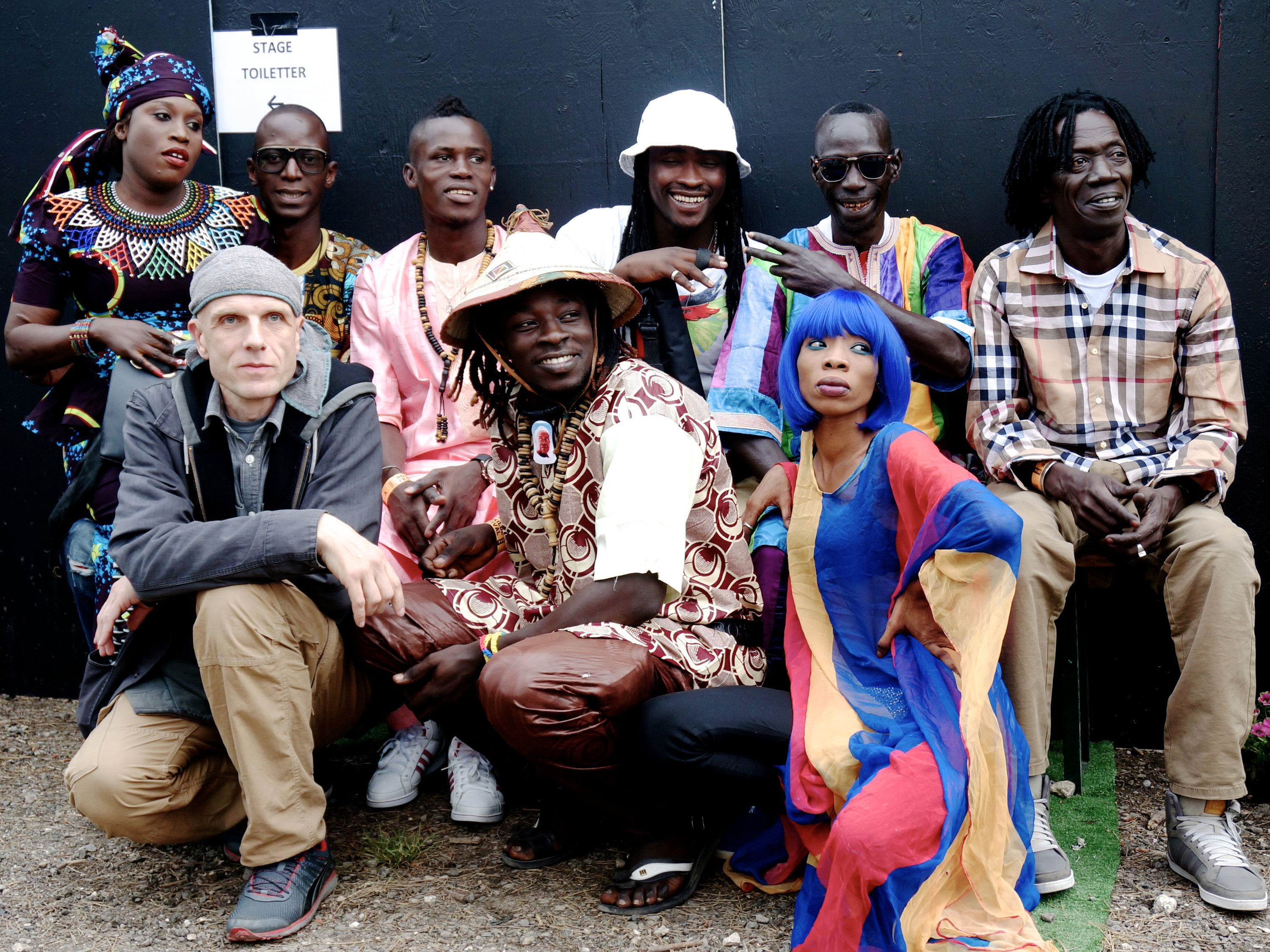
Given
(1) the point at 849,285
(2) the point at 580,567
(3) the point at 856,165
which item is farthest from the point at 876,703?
(3) the point at 856,165

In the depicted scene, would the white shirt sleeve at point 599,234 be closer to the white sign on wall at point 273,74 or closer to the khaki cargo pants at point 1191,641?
the white sign on wall at point 273,74

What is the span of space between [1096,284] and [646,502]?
1.88 m

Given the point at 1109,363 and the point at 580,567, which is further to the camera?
the point at 1109,363

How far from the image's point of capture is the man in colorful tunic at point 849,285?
3.88m

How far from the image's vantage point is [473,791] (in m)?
3.65

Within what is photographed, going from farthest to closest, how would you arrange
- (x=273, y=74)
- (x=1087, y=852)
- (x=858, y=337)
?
(x=273, y=74), (x=1087, y=852), (x=858, y=337)

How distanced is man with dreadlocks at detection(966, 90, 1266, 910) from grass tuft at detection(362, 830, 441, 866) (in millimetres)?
1762

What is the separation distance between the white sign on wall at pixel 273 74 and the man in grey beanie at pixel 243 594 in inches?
79.0

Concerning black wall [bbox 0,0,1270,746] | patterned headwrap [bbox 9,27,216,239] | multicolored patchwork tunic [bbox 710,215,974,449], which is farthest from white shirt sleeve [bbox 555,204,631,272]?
patterned headwrap [bbox 9,27,216,239]

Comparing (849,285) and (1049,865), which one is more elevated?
(849,285)

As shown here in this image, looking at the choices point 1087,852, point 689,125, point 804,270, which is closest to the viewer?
point 1087,852

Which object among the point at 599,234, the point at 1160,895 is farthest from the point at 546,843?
the point at 599,234

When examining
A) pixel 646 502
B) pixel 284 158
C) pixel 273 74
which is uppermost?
pixel 273 74

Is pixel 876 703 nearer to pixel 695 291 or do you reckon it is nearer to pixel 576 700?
pixel 576 700
